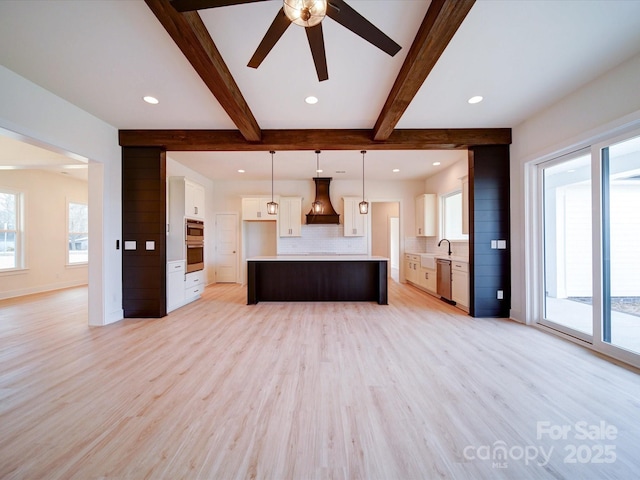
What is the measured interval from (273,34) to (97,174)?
12.1ft

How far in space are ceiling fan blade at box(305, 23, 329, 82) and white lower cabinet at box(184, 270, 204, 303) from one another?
4.39 m

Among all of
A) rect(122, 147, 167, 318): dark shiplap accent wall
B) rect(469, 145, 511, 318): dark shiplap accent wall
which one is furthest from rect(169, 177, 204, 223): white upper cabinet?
rect(469, 145, 511, 318): dark shiplap accent wall

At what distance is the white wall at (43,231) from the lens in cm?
562

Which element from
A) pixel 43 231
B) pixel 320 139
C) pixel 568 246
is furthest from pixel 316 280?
pixel 43 231

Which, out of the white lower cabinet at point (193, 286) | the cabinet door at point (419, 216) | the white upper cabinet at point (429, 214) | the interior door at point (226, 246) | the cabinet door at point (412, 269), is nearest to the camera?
the white lower cabinet at point (193, 286)

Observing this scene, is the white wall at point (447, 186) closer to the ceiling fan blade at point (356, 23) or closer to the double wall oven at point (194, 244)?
the ceiling fan blade at point (356, 23)

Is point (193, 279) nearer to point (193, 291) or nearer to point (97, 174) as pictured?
point (193, 291)

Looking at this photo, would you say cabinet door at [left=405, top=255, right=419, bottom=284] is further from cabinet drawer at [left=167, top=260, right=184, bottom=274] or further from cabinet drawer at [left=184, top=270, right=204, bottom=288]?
cabinet drawer at [left=167, top=260, right=184, bottom=274]

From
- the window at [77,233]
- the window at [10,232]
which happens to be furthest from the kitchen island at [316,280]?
the window at [77,233]

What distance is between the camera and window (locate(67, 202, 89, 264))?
6871mm

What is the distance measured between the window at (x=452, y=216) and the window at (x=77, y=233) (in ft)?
32.0

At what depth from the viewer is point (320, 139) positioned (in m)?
3.92

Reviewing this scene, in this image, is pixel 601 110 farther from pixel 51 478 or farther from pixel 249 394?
pixel 51 478

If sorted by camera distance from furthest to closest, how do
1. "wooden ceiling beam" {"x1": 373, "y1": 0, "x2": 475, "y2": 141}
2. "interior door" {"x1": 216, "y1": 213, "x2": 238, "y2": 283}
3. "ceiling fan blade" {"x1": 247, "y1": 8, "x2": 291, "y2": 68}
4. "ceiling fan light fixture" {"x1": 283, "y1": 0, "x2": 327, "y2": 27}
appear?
"interior door" {"x1": 216, "y1": 213, "x2": 238, "y2": 283}, "wooden ceiling beam" {"x1": 373, "y1": 0, "x2": 475, "y2": 141}, "ceiling fan blade" {"x1": 247, "y1": 8, "x2": 291, "y2": 68}, "ceiling fan light fixture" {"x1": 283, "y1": 0, "x2": 327, "y2": 27}
